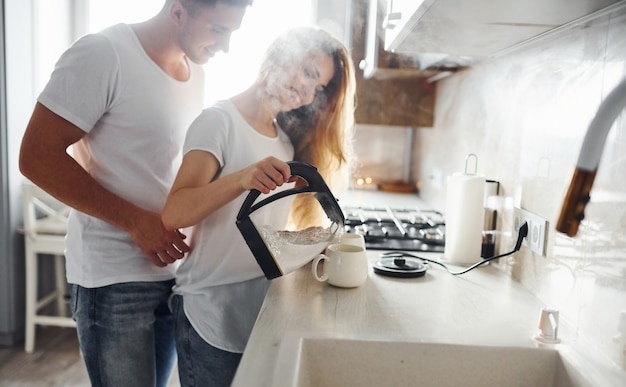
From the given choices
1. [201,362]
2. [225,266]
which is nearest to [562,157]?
[225,266]

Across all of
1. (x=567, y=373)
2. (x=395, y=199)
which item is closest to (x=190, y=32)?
(x=567, y=373)

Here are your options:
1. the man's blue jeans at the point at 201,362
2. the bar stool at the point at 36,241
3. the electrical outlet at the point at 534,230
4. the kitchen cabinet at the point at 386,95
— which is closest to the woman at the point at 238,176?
the man's blue jeans at the point at 201,362

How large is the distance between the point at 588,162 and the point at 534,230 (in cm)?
68

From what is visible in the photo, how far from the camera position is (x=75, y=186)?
3.79ft

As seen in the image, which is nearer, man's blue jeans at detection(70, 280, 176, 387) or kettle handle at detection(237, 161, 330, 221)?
kettle handle at detection(237, 161, 330, 221)

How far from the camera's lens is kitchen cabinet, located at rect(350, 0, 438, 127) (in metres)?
2.40

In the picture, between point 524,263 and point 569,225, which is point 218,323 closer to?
point 524,263

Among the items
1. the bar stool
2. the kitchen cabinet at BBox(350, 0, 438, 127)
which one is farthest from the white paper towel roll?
the bar stool

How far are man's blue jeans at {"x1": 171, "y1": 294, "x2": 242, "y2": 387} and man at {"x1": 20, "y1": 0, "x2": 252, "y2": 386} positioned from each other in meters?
0.12

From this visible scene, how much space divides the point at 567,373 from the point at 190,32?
1025mm

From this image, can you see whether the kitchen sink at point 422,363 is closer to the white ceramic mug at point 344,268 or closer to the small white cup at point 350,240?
the white ceramic mug at point 344,268

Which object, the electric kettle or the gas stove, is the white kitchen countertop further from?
the gas stove

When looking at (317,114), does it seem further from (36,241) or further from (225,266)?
(36,241)

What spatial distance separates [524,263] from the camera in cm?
118
